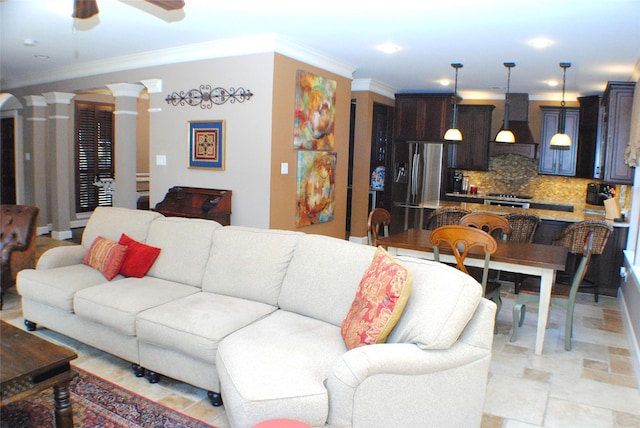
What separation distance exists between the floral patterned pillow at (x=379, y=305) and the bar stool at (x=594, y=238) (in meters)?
3.04

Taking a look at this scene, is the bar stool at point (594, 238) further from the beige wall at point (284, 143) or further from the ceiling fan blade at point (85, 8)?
the ceiling fan blade at point (85, 8)

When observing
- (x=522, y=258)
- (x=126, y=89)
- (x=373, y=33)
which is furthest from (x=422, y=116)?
(x=522, y=258)

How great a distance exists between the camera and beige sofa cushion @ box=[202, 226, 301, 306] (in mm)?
3078

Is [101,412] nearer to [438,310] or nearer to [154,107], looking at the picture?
[438,310]

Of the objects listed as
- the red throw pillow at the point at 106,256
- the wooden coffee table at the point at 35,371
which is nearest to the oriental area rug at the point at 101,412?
the wooden coffee table at the point at 35,371

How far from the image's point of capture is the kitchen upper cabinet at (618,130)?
5.18 m

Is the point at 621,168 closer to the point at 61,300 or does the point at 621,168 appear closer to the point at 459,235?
the point at 459,235

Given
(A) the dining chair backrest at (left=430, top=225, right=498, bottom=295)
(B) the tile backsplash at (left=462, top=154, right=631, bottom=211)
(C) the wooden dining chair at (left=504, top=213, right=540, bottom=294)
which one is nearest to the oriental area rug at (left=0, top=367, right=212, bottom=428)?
(A) the dining chair backrest at (left=430, top=225, right=498, bottom=295)

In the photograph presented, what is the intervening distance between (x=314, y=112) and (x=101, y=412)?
12.4ft

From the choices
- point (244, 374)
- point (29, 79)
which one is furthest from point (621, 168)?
point (29, 79)

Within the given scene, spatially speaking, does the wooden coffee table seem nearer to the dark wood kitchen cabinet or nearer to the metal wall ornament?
the metal wall ornament

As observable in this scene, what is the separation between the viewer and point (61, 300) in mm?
3305

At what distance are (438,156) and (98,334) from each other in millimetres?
6067

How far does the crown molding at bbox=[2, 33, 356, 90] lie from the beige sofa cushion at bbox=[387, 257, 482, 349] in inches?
134
